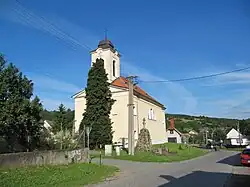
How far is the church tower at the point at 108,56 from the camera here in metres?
56.3

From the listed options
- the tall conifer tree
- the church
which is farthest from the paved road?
the church

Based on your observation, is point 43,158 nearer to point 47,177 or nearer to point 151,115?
point 47,177

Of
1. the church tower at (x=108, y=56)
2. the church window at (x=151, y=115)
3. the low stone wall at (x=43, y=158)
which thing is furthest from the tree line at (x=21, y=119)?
the church window at (x=151, y=115)

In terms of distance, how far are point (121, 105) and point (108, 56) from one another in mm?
10128

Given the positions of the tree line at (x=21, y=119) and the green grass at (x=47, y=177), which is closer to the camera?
the green grass at (x=47, y=177)

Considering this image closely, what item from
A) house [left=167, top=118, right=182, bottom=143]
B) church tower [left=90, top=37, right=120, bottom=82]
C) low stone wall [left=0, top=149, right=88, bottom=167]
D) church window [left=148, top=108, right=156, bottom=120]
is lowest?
low stone wall [left=0, top=149, right=88, bottom=167]

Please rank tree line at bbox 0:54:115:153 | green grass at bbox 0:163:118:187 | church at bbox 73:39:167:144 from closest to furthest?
green grass at bbox 0:163:118:187, tree line at bbox 0:54:115:153, church at bbox 73:39:167:144

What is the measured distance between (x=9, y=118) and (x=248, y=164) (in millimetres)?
18964

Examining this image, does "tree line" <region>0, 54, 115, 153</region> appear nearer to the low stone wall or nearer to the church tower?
the low stone wall

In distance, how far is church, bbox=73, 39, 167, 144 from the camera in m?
50.3

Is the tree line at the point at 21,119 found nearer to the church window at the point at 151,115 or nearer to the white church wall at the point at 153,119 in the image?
the white church wall at the point at 153,119

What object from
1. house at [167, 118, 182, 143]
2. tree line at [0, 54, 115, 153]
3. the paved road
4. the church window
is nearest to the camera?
the paved road

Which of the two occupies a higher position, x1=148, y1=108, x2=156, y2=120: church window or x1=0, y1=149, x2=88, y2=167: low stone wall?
x1=148, y1=108, x2=156, y2=120: church window

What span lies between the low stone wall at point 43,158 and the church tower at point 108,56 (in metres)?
33.4
